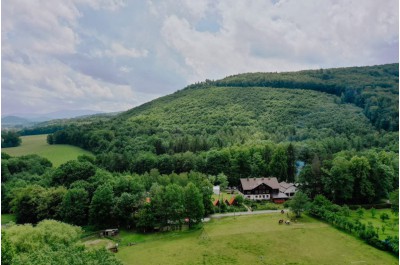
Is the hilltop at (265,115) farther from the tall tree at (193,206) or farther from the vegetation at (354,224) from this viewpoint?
the tall tree at (193,206)

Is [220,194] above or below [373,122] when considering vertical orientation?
below

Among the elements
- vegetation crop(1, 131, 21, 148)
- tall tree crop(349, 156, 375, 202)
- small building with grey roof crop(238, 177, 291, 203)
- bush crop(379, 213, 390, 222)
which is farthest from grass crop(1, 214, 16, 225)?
vegetation crop(1, 131, 21, 148)

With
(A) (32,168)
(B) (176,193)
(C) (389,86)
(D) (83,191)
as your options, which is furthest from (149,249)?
(C) (389,86)

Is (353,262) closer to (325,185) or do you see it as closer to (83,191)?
(325,185)

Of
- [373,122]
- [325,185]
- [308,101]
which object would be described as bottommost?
[325,185]

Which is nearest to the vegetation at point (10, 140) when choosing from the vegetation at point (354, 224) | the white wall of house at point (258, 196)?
the white wall of house at point (258, 196)

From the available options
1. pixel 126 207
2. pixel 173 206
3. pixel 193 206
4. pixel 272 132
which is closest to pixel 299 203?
pixel 193 206
